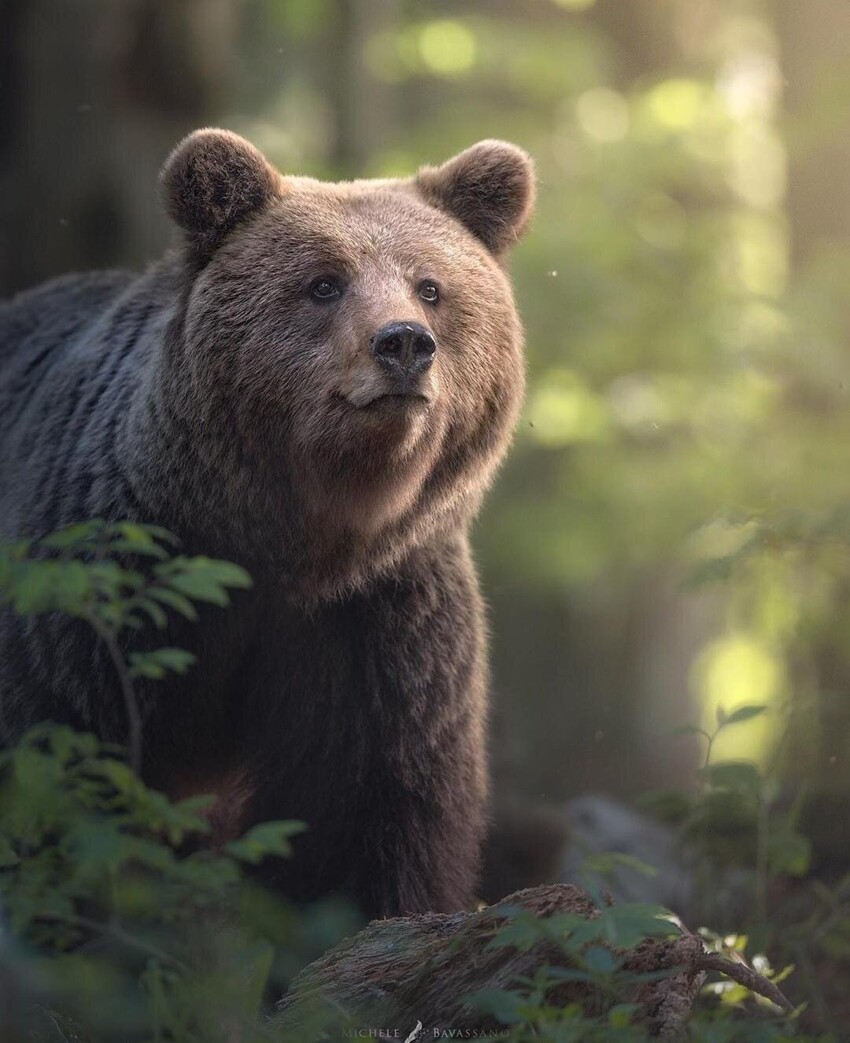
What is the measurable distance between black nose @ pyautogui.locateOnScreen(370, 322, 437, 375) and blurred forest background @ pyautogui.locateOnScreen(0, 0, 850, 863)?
336 cm

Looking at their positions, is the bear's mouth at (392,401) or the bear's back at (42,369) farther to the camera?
the bear's back at (42,369)

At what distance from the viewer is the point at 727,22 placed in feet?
46.4

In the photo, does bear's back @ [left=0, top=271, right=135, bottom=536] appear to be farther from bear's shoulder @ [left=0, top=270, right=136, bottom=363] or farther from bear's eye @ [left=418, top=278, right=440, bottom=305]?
bear's eye @ [left=418, top=278, right=440, bottom=305]

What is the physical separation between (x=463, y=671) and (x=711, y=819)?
162 centimetres

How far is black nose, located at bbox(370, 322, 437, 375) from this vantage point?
4.02 meters

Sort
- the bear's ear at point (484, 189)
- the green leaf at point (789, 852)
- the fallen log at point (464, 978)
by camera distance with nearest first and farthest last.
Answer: the fallen log at point (464, 978)
the green leaf at point (789, 852)
the bear's ear at point (484, 189)

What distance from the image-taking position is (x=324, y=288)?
176 inches

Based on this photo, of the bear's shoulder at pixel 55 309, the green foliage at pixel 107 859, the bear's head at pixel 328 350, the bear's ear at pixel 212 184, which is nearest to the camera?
the green foliage at pixel 107 859

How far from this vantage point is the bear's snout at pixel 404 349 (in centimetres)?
402

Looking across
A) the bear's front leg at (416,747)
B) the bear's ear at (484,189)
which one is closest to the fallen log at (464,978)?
the bear's front leg at (416,747)

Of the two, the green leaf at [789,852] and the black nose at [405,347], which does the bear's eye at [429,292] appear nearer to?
the black nose at [405,347]

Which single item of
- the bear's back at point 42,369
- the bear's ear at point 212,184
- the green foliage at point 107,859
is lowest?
the green foliage at point 107,859

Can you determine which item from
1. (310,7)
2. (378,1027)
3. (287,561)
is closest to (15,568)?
(378,1027)

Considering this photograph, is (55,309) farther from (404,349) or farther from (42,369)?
(404,349)
